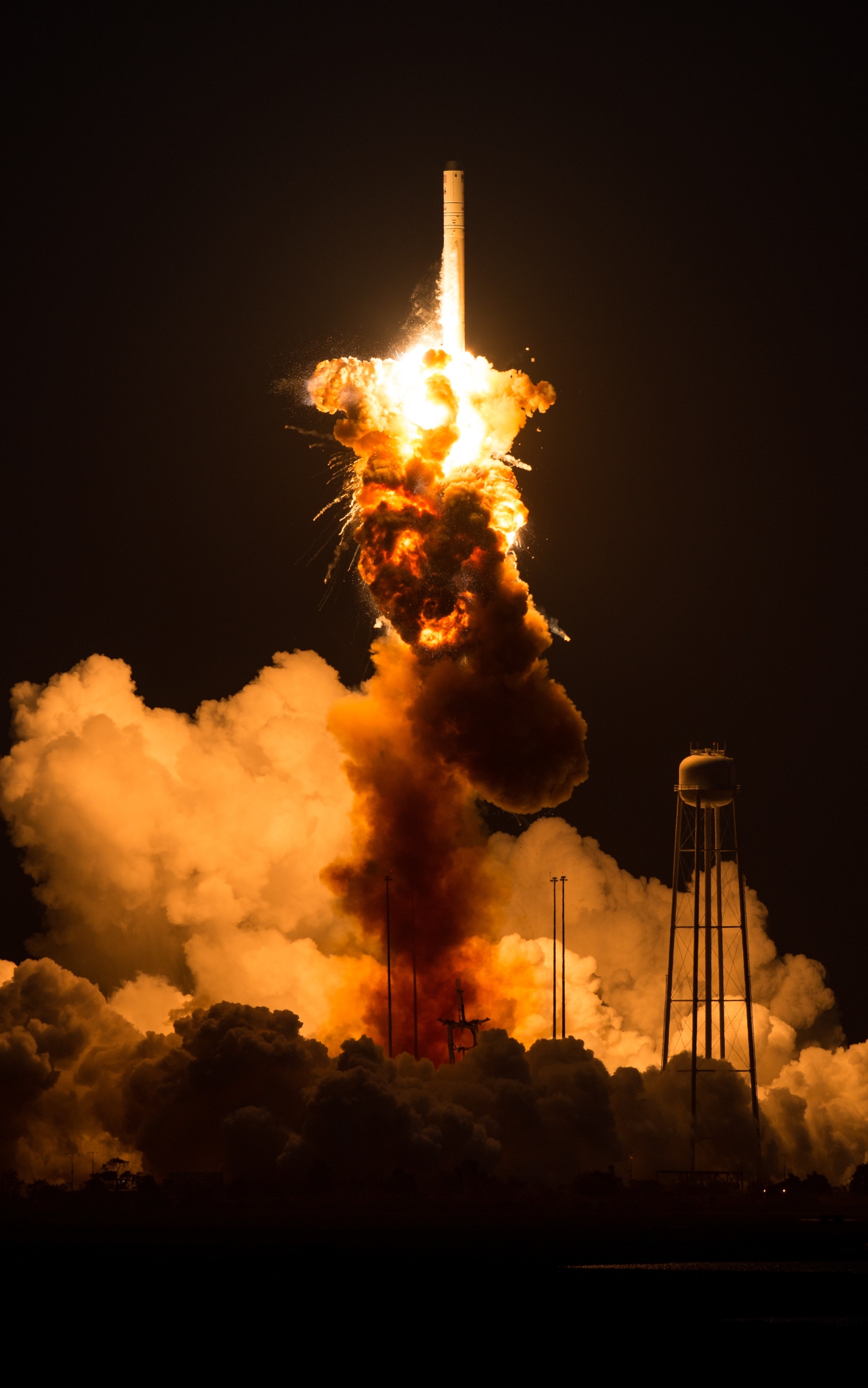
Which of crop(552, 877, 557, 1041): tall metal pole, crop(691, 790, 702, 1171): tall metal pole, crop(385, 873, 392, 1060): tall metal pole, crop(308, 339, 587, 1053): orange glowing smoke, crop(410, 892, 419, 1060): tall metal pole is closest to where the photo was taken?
crop(308, 339, 587, 1053): orange glowing smoke

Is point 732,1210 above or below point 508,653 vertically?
below

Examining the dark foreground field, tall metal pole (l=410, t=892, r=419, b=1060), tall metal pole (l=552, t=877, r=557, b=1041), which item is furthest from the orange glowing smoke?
the dark foreground field

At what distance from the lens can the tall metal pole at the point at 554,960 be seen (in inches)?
4461

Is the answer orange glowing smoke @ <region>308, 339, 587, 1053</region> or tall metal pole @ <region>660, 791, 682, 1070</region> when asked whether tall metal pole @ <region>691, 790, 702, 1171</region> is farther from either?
orange glowing smoke @ <region>308, 339, 587, 1053</region>

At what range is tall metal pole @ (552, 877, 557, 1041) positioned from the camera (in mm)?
113312

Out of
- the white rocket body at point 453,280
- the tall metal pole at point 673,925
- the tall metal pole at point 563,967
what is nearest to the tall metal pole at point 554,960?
the tall metal pole at point 563,967

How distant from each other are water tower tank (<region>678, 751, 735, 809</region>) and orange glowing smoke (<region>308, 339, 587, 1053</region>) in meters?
8.02

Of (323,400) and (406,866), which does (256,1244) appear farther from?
(323,400)

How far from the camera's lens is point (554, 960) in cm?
11338

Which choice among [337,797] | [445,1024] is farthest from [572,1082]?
[337,797]

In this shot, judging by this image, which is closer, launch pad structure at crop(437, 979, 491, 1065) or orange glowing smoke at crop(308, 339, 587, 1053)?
orange glowing smoke at crop(308, 339, 587, 1053)

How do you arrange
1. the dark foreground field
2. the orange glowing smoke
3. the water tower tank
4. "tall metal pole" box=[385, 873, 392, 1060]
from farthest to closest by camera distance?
the water tower tank → "tall metal pole" box=[385, 873, 392, 1060] → the orange glowing smoke → the dark foreground field

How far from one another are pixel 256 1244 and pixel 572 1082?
578 inches

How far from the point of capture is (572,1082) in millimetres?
102812
